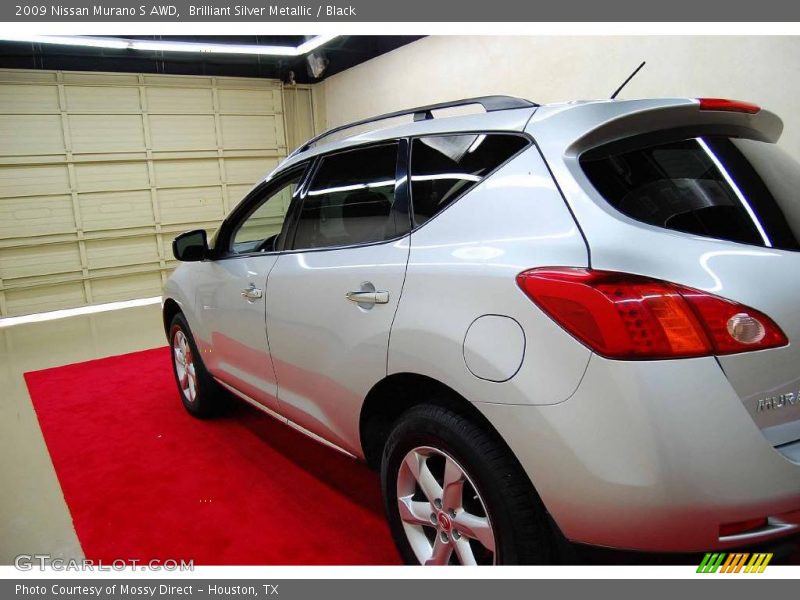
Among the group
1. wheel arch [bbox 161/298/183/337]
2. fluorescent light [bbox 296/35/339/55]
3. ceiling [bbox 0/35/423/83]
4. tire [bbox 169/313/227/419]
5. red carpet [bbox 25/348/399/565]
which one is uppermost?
fluorescent light [bbox 296/35/339/55]

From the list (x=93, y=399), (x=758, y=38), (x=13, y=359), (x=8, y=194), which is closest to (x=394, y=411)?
(x=93, y=399)

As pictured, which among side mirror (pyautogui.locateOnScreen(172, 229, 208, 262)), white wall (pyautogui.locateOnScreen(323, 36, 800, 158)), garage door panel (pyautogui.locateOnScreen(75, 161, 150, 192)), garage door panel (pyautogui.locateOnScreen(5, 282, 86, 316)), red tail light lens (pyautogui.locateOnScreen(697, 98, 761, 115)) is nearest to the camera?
red tail light lens (pyautogui.locateOnScreen(697, 98, 761, 115))

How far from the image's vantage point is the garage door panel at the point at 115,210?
7.95m

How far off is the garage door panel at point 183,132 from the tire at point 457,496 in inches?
312

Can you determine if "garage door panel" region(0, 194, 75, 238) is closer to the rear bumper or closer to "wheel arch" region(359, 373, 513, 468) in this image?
"wheel arch" region(359, 373, 513, 468)

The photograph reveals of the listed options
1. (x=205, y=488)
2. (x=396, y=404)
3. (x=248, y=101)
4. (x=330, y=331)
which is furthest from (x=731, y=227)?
(x=248, y=101)

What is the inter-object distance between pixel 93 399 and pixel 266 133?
6232 millimetres

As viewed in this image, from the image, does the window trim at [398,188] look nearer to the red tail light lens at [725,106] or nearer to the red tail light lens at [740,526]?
the red tail light lens at [725,106]

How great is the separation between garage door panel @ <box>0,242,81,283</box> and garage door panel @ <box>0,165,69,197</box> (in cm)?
73

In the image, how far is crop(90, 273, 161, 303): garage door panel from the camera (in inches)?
321

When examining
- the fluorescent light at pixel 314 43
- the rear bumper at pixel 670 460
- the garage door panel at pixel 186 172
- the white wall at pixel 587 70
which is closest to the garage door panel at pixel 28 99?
the garage door panel at pixel 186 172

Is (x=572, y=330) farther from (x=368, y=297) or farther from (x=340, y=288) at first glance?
(x=340, y=288)

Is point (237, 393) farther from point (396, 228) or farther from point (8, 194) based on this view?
point (8, 194)

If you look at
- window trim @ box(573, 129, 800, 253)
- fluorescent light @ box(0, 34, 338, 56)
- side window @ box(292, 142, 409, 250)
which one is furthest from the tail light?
fluorescent light @ box(0, 34, 338, 56)
